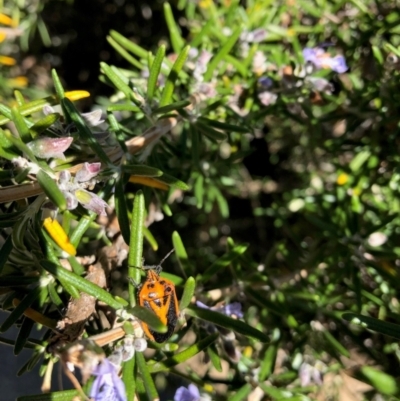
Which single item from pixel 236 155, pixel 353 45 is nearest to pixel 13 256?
pixel 236 155

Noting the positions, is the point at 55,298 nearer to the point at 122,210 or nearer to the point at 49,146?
the point at 122,210

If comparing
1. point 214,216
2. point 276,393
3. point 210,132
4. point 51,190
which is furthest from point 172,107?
point 214,216

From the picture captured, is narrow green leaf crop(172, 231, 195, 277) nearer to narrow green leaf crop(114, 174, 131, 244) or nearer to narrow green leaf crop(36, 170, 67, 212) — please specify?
narrow green leaf crop(114, 174, 131, 244)

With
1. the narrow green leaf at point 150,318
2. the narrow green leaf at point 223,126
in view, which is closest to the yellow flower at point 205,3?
the narrow green leaf at point 223,126

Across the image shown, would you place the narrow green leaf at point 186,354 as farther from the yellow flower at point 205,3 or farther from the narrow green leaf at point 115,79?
the yellow flower at point 205,3

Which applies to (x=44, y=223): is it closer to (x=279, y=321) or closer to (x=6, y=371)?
(x=6, y=371)

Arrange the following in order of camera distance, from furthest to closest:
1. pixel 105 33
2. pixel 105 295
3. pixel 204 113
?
pixel 105 33 < pixel 204 113 < pixel 105 295
